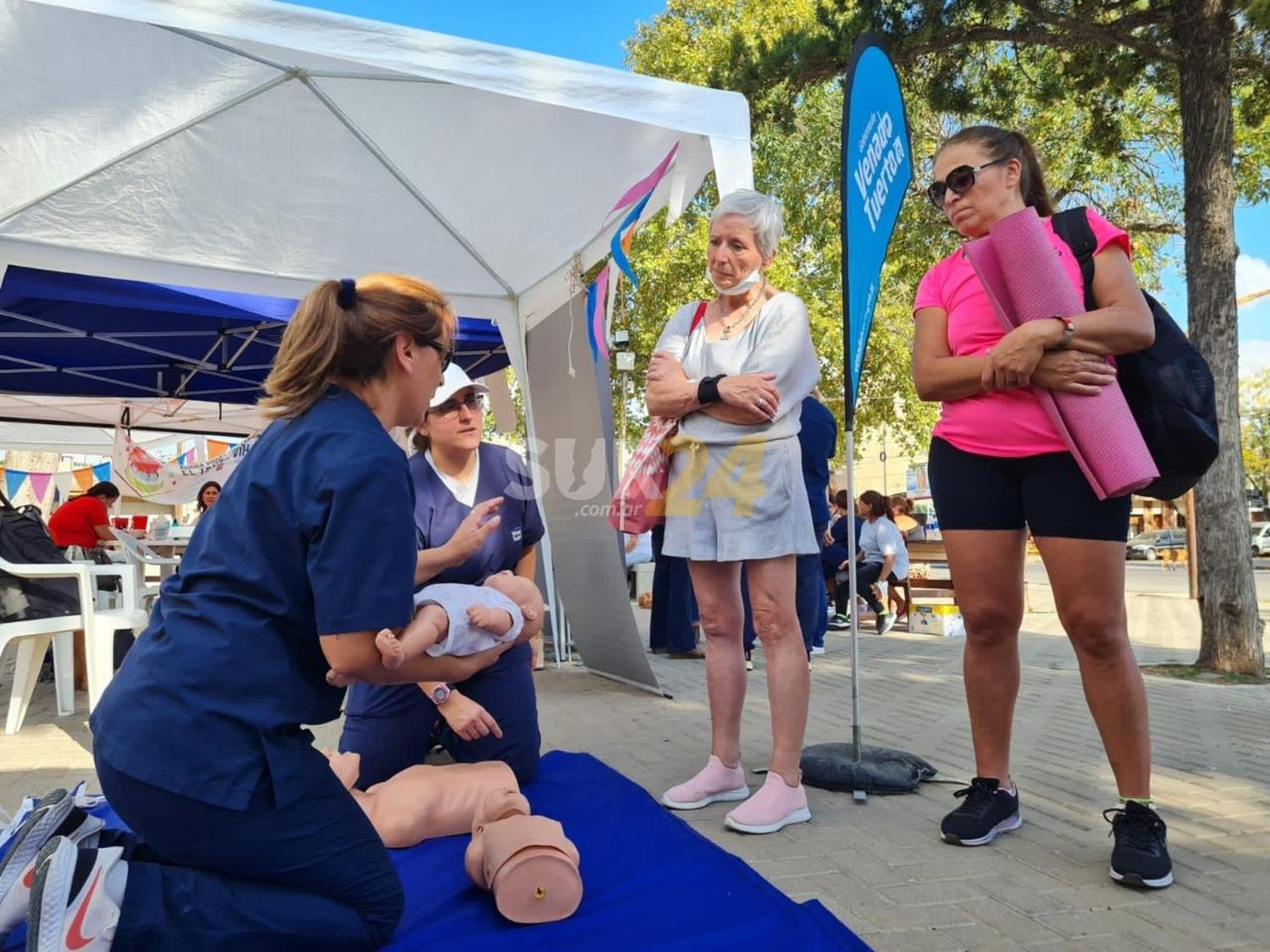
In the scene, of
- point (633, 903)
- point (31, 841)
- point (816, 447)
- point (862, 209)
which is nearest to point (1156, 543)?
point (816, 447)

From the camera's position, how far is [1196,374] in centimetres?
245

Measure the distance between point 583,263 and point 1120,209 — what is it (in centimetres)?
935

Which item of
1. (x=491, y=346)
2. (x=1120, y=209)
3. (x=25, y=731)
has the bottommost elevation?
(x=25, y=731)

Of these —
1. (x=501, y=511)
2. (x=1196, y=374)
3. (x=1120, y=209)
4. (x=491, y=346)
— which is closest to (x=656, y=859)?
(x=501, y=511)

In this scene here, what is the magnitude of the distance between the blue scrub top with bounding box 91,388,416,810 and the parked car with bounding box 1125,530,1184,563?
137ft

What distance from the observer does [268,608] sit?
1704 mm

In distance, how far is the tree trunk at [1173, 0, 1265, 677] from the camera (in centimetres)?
605

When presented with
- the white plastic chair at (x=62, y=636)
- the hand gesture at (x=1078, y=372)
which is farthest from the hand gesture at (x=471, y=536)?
the white plastic chair at (x=62, y=636)

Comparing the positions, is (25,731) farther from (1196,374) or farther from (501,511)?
(1196,374)

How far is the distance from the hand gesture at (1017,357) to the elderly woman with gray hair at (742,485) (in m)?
0.65

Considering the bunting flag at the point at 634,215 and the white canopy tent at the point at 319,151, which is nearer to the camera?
the white canopy tent at the point at 319,151

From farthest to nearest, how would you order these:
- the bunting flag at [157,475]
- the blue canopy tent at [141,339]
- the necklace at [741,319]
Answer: the bunting flag at [157,475] < the blue canopy tent at [141,339] < the necklace at [741,319]

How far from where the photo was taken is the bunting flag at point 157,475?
10805 mm

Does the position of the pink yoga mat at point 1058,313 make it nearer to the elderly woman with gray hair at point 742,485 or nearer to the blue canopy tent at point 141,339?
the elderly woman with gray hair at point 742,485
